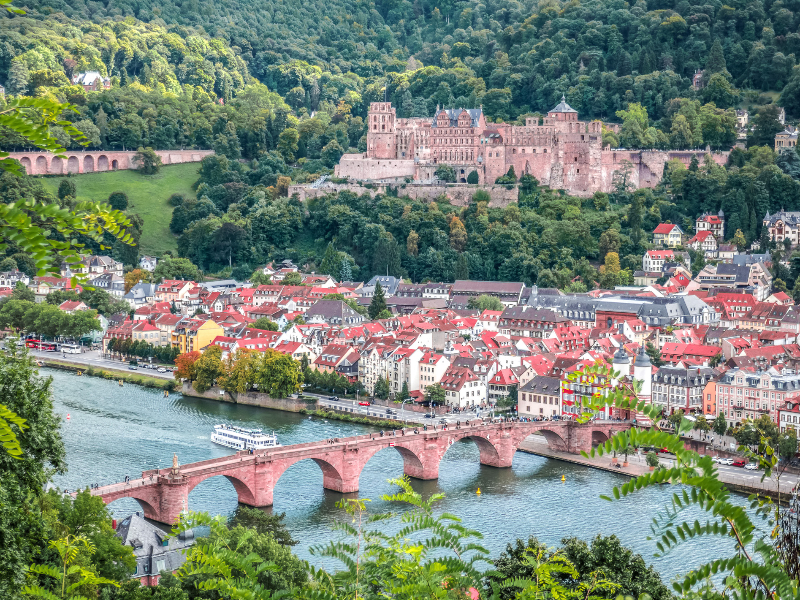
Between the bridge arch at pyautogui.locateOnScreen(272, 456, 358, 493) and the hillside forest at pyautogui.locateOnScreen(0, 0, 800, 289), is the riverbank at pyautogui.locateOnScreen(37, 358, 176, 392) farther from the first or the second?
the bridge arch at pyautogui.locateOnScreen(272, 456, 358, 493)

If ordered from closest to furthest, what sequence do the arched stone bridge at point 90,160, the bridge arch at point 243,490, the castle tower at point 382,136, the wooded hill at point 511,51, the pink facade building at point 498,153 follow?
the bridge arch at point 243,490, the pink facade building at point 498,153, the castle tower at point 382,136, the wooded hill at point 511,51, the arched stone bridge at point 90,160

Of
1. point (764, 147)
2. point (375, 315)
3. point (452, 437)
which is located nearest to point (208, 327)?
point (375, 315)

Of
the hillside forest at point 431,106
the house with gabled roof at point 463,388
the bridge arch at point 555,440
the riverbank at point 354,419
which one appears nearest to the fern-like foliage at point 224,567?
the bridge arch at point 555,440

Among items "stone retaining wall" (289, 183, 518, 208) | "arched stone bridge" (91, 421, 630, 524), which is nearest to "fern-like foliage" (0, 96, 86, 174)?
"arched stone bridge" (91, 421, 630, 524)

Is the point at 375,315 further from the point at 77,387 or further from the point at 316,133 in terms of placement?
the point at 316,133

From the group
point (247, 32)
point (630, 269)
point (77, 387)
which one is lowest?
point (77, 387)

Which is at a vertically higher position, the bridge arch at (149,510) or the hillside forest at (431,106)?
the hillside forest at (431,106)

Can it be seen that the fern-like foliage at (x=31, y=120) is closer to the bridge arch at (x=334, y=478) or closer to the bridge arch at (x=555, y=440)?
the bridge arch at (x=334, y=478)
